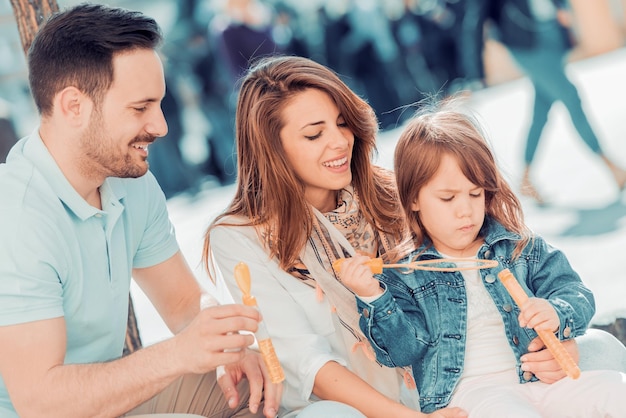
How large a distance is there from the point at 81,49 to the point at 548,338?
4.12 feet

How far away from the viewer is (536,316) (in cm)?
199

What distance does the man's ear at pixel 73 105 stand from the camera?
7.00 ft

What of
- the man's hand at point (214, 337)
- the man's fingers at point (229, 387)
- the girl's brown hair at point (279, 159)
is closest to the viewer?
the man's hand at point (214, 337)

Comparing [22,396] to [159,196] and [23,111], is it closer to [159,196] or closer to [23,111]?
[159,196]

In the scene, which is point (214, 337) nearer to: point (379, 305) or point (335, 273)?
point (379, 305)

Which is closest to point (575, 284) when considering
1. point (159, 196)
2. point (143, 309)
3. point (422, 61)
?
point (159, 196)

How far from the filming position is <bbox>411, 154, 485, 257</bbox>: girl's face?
2.24m

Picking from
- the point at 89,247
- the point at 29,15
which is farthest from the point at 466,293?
the point at 29,15

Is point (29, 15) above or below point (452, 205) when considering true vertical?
above

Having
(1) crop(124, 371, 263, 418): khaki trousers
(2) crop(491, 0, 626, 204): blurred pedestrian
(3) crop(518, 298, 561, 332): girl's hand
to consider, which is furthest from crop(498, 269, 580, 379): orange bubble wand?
(2) crop(491, 0, 626, 204): blurred pedestrian

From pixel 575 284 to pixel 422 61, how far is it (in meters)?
7.64

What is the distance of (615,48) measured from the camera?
35.3 feet

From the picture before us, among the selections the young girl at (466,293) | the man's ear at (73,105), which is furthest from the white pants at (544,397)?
the man's ear at (73,105)

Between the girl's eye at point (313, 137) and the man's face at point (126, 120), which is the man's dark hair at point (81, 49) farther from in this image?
the girl's eye at point (313, 137)
